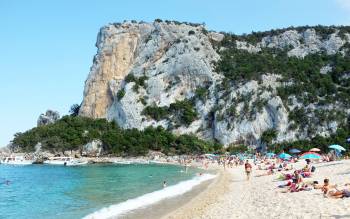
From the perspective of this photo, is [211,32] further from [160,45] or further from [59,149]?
[59,149]

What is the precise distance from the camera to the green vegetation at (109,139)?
281ft

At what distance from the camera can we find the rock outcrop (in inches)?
4690

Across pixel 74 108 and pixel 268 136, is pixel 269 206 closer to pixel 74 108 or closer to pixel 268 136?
pixel 268 136

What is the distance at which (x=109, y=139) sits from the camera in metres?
87.8

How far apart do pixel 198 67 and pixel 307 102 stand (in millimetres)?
26589

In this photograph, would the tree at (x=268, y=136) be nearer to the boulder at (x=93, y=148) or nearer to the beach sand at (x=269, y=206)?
the boulder at (x=93, y=148)

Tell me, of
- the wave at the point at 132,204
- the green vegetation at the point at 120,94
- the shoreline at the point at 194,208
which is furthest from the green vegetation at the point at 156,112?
the shoreline at the point at 194,208

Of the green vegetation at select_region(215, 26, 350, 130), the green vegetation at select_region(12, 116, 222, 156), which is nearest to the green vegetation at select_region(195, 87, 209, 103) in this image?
the green vegetation at select_region(215, 26, 350, 130)

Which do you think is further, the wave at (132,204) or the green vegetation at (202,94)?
the green vegetation at (202,94)

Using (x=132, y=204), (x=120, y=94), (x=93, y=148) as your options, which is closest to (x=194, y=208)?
(x=132, y=204)

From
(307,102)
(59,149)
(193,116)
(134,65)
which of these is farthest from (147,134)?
(307,102)

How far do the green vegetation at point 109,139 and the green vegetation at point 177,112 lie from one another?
4.97 metres

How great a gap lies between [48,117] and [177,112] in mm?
43370

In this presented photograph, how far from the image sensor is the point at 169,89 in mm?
100062
